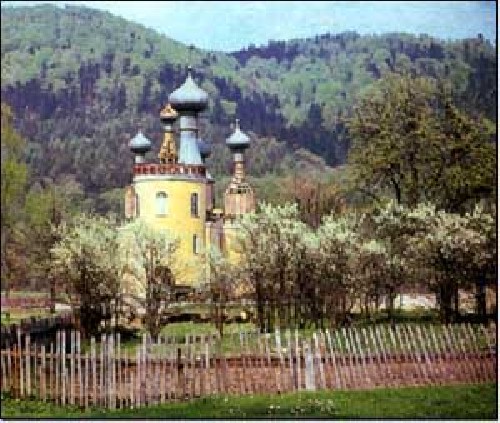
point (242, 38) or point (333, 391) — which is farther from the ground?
point (242, 38)

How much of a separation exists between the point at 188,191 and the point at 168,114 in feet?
1.06

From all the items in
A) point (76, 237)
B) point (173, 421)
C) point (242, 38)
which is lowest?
point (173, 421)

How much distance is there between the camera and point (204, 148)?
17.0 ft

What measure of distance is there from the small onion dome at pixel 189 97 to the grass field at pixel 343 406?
1.14 m

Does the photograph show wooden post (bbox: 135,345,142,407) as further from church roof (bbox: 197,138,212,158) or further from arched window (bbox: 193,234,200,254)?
church roof (bbox: 197,138,212,158)

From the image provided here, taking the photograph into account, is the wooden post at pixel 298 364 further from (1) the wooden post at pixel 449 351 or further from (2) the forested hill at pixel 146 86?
(2) the forested hill at pixel 146 86

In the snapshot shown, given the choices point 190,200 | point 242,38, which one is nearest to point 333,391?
point 190,200

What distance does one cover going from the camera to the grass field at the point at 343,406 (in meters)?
4.90

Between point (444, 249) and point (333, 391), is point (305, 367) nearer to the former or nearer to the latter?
point (333, 391)

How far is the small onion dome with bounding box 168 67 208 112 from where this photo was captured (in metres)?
5.21

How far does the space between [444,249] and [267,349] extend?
774mm

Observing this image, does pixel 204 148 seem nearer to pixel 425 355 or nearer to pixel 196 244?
pixel 196 244

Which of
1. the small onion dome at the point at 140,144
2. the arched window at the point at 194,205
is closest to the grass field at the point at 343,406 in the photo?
the arched window at the point at 194,205

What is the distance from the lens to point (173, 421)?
16.4 feet
